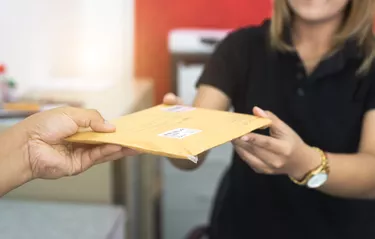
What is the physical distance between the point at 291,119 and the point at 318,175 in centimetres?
20

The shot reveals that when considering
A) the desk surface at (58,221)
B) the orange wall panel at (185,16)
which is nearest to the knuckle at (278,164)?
the desk surface at (58,221)

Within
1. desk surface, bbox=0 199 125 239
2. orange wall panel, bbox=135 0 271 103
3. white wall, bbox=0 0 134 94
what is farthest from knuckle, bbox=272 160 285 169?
orange wall panel, bbox=135 0 271 103

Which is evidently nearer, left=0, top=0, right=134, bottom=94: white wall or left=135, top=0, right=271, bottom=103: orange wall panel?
left=0, top=0, right=134, bottom=94: white wall

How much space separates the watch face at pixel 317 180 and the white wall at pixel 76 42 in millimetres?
1045

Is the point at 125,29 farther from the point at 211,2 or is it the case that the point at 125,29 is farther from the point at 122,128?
the point at 122,128

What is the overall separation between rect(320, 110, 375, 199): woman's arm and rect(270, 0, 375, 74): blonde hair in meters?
0.15

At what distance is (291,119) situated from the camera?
1.16 m

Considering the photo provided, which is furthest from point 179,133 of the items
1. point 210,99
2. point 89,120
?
point 210,99

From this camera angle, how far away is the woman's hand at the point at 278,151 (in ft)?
2.99

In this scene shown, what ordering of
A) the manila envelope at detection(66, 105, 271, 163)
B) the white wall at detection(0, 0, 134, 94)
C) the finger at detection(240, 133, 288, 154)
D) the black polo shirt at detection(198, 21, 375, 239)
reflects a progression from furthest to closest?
the white wall at detection(0, 0, 134, 94)
the black polo shirt at detection(198, 21, 375, 239)
the finger at detection(240, 133, 288, 154)
the manila envelope at detection(66, 105, 271, 163)

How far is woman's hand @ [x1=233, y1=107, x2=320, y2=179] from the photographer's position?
91 centimetres

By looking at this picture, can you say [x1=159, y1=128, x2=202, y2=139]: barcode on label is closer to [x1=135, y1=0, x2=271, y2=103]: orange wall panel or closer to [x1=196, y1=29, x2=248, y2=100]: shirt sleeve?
[x1=196, y1=29, x2=248, y2=100]: shirt sleeve

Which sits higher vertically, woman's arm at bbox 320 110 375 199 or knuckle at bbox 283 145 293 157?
knuckle at bbox 283 145 293 157

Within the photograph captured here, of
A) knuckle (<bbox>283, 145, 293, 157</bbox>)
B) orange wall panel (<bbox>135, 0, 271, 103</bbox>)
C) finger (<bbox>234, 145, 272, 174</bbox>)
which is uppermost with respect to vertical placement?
orange wall panel (<bbox>135, 0, 271, 103</bbox>)
